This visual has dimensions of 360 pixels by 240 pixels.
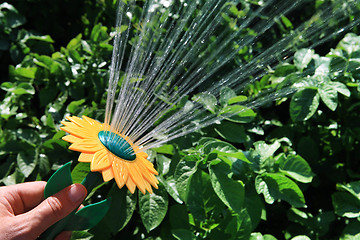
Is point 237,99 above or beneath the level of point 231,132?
above

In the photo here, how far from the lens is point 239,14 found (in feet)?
A: 6.17

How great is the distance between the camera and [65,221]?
1148mm

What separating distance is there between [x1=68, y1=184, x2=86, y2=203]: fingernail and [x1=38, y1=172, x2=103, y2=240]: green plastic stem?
3cm

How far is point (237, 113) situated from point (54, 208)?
0.79 metres

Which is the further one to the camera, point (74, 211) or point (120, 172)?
point (74, 211)

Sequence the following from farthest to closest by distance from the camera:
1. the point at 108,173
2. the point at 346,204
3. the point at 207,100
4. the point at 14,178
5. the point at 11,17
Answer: the point at 11,17 < the point at 14,178 < the point at 346,204 < the point at 207,100 < the point at 108,173

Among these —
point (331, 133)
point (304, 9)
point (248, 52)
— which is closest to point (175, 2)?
point (248, 52)

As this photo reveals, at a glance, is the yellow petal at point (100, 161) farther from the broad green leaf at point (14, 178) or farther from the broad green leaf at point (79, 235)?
the broad green leaf at point (14, 178)

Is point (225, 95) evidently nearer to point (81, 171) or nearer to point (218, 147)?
point (218, 147)

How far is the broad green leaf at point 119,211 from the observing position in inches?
55.6

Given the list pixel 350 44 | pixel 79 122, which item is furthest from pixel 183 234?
pixel 350 44

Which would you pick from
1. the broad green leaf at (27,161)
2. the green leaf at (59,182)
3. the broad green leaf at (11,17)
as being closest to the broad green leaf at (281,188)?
A: the green leaf at (59,182)

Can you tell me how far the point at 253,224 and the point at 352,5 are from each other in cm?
125

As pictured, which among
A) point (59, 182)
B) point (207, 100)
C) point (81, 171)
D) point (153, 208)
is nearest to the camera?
point (59, 182)
